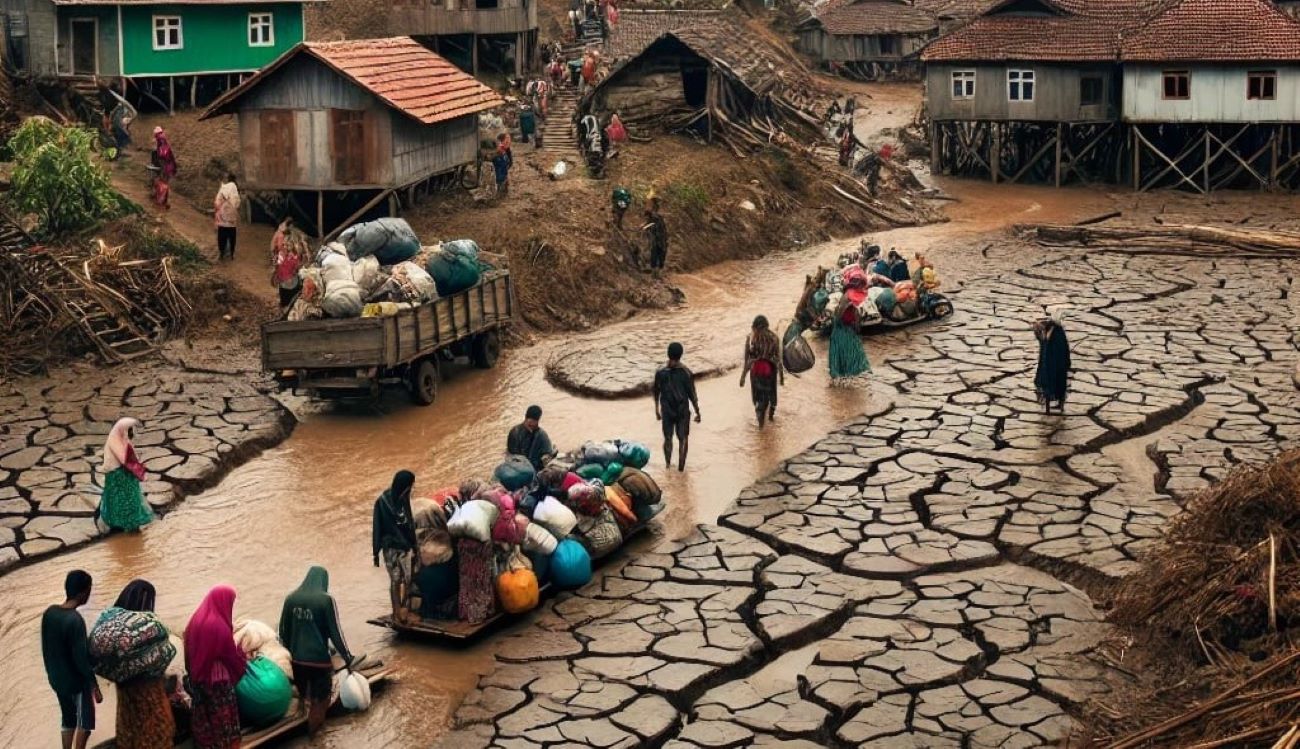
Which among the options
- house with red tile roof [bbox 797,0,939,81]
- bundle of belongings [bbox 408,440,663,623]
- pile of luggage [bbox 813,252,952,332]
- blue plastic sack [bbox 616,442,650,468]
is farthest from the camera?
house with red tile roof [bbox 797,0,939,81]

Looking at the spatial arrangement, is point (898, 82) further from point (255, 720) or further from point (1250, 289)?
point (255, 720)

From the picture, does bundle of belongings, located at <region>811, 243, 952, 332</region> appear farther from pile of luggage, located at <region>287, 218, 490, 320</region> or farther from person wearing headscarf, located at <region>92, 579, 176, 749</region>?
person wearing headscarf, located at <region>92, 579, 176, 749</region>

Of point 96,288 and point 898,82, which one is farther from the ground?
point 898,82

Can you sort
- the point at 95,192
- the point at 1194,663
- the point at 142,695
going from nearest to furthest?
the point at 142,695, the point at 1194,663, the point at 95,192

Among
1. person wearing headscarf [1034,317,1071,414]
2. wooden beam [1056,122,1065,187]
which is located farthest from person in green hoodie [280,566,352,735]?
wooden beam [1056,122,1065,187]

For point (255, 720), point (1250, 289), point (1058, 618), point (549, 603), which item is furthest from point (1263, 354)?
point (255, 720)

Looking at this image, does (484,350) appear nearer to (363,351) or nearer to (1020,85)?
(363,351)

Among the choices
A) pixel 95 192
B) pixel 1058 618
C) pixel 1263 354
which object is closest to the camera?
pixel 1058 618
